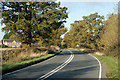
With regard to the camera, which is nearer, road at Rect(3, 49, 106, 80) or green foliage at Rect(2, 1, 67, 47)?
road at Rect(3, 49, 106, 80)

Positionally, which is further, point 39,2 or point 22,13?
point 39,2

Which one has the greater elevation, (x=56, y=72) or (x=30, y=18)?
(x=30, y=18)

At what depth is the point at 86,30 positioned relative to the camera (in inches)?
2346

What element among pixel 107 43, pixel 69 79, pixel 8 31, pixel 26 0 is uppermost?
pixel 26 0

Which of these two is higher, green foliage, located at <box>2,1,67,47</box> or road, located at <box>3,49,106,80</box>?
green foliage, located at <box>2,1,67,47</box>

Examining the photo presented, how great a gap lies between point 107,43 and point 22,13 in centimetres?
1763

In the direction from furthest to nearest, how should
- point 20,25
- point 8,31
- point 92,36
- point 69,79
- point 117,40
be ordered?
point 92,36
point 8,31
point 20,25
point 117,40
point 69,79

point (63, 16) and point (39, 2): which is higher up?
point (39, 2)

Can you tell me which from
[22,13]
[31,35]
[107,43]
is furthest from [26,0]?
[107,43]

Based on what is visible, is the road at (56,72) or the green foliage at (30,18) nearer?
the road at (56,72)

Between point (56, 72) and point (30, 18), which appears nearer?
point (56, 72)

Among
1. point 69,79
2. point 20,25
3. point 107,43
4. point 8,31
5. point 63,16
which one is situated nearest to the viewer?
point 69,79

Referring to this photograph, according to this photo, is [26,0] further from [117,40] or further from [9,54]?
[117,40]

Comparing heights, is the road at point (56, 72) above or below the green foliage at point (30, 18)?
below
